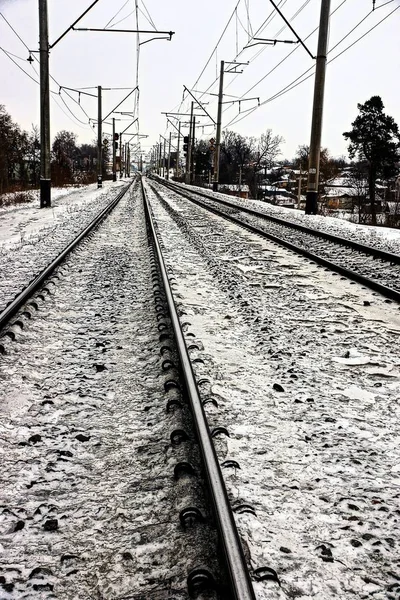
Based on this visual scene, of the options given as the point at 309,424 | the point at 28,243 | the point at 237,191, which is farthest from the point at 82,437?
the point at 237,191

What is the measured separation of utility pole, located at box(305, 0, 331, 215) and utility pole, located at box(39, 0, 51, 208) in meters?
9.82

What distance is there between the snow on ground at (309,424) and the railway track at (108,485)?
15cm

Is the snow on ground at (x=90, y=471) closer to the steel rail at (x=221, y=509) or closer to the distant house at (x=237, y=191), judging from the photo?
the steel rail at (x=221, y=509)

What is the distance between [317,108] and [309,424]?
666 inches

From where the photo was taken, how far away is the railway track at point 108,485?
6.03ft

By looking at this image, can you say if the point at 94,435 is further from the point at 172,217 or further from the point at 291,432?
the point at 172,217

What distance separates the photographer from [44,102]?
19.3m

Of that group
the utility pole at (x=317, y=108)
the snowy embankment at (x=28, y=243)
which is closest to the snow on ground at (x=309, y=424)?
the snowy embankment at (x=28, y=243)

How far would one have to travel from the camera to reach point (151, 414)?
314 centimetres

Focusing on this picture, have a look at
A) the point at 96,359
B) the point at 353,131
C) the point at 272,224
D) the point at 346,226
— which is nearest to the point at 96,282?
the point at 96,359

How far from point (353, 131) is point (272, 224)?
47619 millimetres

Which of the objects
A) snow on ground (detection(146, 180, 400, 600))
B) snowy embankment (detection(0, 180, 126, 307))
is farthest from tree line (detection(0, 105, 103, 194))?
snow on ground (detection(146, 180, 400, 600))

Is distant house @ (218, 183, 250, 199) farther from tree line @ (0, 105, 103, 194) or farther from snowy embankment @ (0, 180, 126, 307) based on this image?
snowy embankment @ (0, 180, 126, 307)

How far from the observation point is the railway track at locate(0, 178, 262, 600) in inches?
72.3
